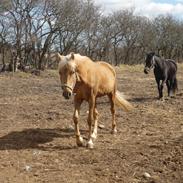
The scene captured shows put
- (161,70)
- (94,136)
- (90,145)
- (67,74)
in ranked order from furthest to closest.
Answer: (161,70), (94,136), (90,145), (67,74)

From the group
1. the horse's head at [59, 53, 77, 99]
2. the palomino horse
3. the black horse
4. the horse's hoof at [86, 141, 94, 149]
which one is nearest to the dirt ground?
the horse's hoof at [86, 141, 94, 149]

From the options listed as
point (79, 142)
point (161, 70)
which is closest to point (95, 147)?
point (79, 142)

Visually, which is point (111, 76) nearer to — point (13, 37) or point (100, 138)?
point (100, 138)

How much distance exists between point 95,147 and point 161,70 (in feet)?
24.7

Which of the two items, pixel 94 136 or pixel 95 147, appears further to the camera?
pixel 94 136

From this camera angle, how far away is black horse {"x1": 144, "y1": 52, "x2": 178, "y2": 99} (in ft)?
47.1

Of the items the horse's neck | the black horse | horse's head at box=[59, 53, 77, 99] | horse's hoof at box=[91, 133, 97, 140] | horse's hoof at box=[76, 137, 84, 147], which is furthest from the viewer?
the horse's neck

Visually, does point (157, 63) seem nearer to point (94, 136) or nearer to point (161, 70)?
point (161, 70)

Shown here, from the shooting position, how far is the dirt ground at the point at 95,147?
6062mm

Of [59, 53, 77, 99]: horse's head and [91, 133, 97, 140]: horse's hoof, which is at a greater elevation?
[59, 53, 77, 99]: horse's head

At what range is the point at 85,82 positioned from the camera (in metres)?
7.67

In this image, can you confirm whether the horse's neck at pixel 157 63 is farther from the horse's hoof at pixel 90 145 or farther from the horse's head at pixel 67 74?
the horse's head at pixel 67 74

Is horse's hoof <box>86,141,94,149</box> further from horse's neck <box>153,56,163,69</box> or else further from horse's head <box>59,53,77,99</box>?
horse's neck <box>153,56,163,69</box>

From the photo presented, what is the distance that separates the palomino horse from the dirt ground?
1.67 ft
